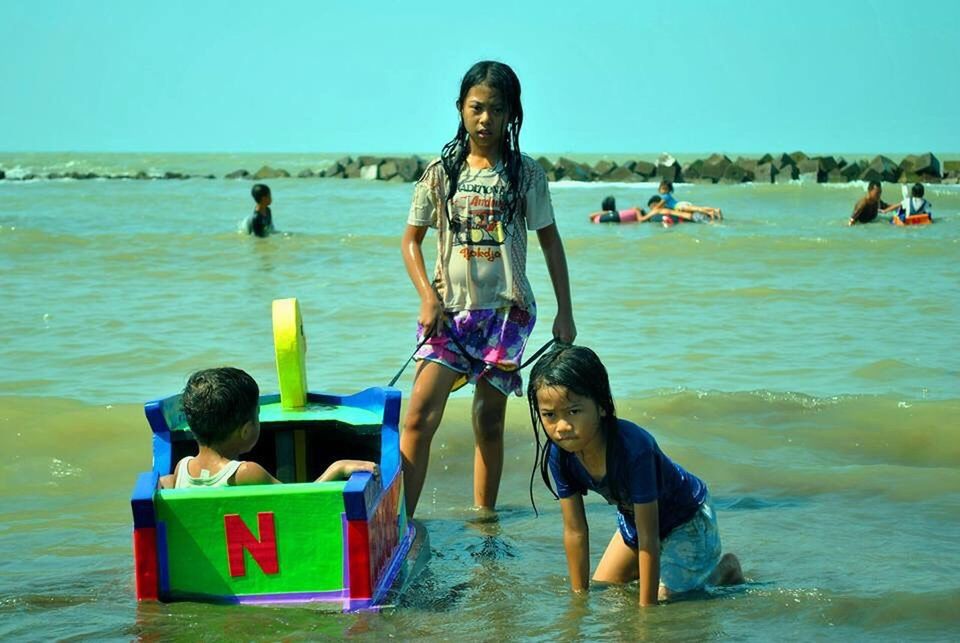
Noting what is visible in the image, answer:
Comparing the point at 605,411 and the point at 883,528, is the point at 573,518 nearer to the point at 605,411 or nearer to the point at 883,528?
A: the point at 605,411

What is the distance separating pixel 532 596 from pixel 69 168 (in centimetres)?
5689

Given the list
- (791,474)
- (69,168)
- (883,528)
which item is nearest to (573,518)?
(883,528)

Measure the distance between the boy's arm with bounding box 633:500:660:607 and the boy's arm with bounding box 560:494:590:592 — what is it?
0.19 m

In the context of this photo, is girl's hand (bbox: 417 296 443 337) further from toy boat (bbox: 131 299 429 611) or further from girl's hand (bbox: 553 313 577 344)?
toy boat (bbox: 131 299 429 611)

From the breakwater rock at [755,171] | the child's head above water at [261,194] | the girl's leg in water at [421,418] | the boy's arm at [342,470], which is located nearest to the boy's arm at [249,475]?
the boy's arm at [342,470]

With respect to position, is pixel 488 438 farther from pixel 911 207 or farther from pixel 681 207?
pixel 681 207

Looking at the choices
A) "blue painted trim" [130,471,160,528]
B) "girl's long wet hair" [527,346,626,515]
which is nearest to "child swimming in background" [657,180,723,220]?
"girl's long wet hair" [527,346,626,515]

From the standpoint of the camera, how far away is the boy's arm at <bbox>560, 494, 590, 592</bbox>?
3.77m

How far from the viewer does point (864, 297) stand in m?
10.9

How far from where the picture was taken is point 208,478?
3561 millimetres

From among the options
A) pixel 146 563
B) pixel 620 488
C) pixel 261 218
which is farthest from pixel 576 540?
pixel 261 218

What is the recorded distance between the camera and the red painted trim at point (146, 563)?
11.3ft

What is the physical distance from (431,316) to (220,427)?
3.95 feet

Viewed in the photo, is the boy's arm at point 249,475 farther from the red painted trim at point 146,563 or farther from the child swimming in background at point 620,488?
the child swimming in background at point 620,488
